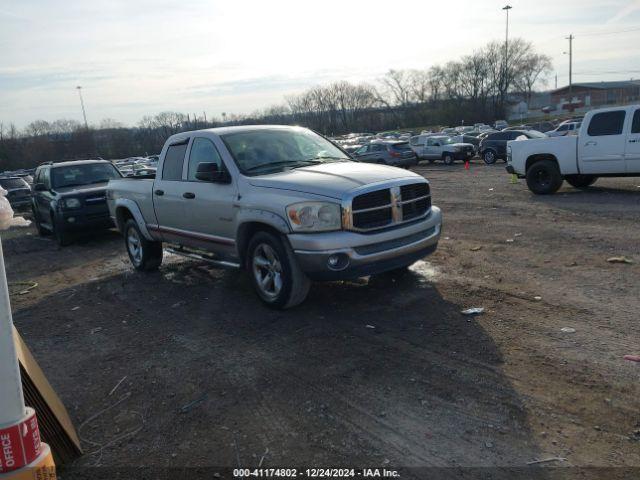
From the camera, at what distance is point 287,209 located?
17.1ft

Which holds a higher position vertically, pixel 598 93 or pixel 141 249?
pixel 598 93

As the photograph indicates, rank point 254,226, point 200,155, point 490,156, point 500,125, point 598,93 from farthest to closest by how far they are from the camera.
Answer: point 598,93 → point 500,125 → point 490,156 → point 200,155 → point 254,226

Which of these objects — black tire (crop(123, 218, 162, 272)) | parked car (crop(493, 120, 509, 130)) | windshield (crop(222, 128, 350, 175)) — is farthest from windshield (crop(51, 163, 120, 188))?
parked car (crop(493, 120, 509, 130))

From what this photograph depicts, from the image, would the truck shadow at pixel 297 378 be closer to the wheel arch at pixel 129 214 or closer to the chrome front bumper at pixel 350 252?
the chrome front bumper at pixel 350 252

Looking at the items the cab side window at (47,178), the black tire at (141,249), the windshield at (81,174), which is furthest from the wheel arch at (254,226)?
the cab side window at (47,178)

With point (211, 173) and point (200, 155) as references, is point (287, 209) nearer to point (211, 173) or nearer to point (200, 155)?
point (211, 173)

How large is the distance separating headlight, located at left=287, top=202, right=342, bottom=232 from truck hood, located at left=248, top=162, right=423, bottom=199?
13 cm

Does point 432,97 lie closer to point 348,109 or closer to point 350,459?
point 348,109

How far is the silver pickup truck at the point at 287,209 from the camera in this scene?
16.9 feet

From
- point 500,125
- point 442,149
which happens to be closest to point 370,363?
point 442,149

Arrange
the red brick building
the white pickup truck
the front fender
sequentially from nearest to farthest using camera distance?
the front fender → the white pickup truck → the red brick building

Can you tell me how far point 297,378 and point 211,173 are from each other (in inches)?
110

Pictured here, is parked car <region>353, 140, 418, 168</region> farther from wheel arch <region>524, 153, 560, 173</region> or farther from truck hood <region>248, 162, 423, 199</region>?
truck hood <region>248, 162, 423, 199</region>

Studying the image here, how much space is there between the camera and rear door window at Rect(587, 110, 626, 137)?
11.8 meters
